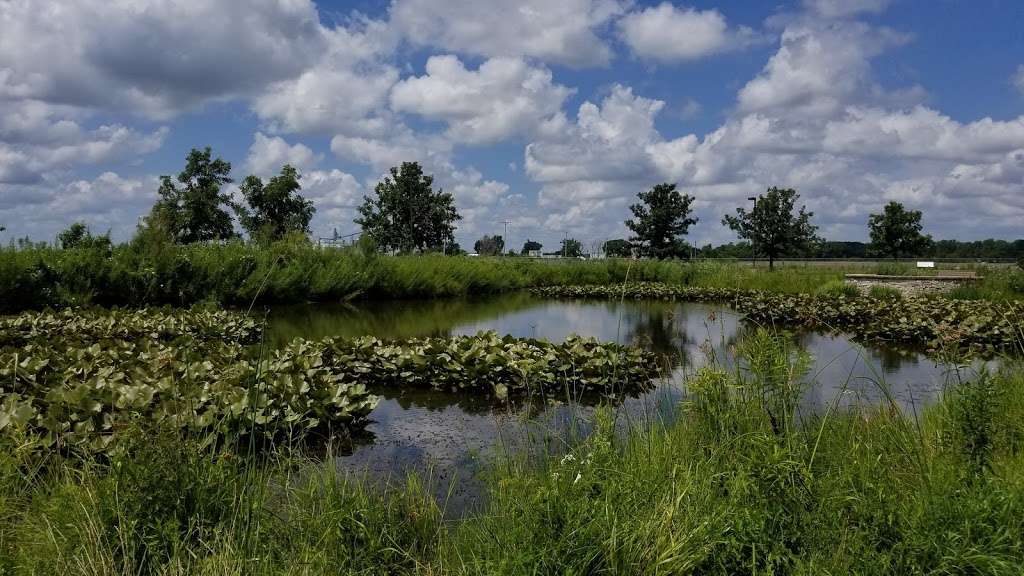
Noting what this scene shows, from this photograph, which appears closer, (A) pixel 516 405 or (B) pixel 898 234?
(A) pixel 516 405

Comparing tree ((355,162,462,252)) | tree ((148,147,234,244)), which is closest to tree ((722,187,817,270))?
tree ((355,162,462,252))

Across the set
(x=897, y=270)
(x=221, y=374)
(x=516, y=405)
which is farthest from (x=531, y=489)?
(x=897, y=270)

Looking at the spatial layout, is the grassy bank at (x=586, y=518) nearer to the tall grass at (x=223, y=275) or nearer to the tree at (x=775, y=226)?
the tall grass at (x=223, y=275)

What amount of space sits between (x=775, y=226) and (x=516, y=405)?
114ft

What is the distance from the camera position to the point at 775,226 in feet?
121

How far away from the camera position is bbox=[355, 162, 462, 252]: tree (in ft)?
134

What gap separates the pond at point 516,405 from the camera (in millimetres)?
4145

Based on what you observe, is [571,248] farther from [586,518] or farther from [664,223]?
[586,518]

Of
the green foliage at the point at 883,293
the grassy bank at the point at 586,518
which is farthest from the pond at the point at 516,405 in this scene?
the green foliage at the point at 883,293

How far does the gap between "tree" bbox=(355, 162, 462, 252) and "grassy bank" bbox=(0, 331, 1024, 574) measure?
3787cm

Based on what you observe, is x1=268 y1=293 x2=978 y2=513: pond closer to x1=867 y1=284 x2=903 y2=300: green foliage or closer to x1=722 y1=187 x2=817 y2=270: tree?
x1=867 y1=284 x2=903 y2=300: green foliage

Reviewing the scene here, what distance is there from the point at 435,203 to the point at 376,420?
37.0 m

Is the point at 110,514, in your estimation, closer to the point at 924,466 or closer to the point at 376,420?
the point at 376,420

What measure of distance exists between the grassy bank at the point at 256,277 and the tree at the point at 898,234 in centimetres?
2181
